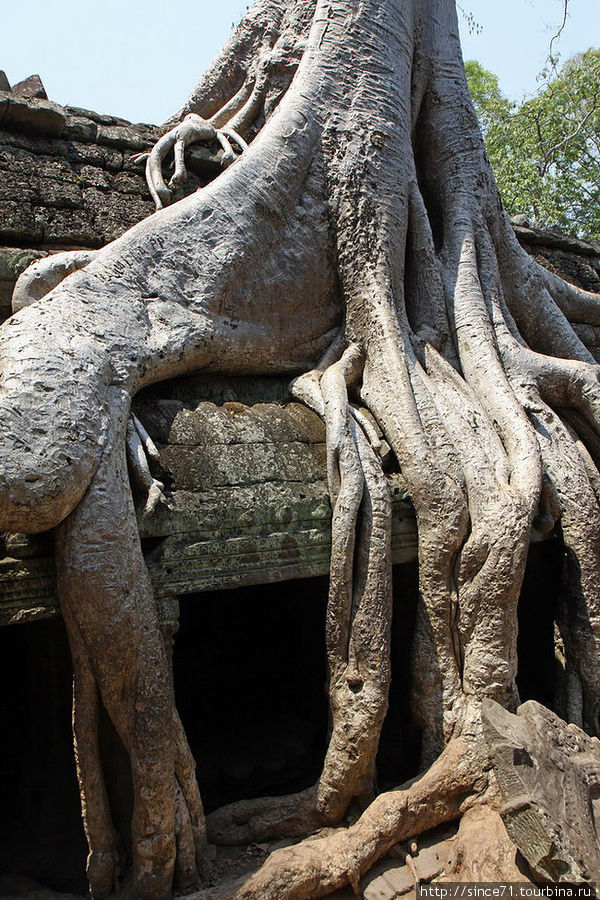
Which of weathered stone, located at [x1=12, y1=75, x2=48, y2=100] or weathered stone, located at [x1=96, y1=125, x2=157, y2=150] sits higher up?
weathered stone, located at [x1=12, y1=75, x2=48, y2=100]

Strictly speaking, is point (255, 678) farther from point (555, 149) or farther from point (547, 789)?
point (555, 149)

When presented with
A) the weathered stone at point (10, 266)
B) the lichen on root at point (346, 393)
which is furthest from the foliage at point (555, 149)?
the weathered stone at point (10, 266)

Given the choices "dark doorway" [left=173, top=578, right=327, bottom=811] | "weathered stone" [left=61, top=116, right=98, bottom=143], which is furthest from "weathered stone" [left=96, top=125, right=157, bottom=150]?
"dark doorway" [left=173, top=578, right=327, bottom=811]

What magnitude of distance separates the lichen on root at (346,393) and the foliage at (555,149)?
8.12 meters

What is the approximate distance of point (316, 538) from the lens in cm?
277

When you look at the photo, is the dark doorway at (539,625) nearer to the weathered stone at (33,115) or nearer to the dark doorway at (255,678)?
the dark doorway at (255,678)

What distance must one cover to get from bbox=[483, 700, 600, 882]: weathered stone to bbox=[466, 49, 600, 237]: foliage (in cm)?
1050

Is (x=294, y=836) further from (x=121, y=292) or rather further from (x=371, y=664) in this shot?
(x=121, y=292)

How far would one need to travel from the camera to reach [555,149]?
12.1m

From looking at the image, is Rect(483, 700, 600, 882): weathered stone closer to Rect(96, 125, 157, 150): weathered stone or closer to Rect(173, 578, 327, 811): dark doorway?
Rect(173, 578, 327, 811): dark doorway

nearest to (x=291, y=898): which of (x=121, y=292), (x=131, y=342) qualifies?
(x=131, y=342)

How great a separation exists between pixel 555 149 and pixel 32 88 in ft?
35.5

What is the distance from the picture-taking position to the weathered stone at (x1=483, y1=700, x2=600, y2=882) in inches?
86.0

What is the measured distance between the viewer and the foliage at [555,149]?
11.6m
